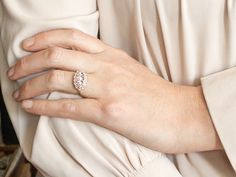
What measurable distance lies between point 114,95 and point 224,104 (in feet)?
0.56

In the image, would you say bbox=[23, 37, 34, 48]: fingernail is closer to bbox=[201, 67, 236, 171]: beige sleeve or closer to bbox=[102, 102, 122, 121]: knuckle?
bbox=[102, 102, 122, 121]: knuckle

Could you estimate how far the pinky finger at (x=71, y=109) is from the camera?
606 mm

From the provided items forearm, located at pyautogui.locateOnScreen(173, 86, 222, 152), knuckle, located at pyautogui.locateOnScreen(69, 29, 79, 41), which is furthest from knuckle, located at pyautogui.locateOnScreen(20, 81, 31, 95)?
forearm, located at pyautogui.locateOnScreen(173, 86, 222, 152)

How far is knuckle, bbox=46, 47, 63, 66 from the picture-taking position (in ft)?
1.99

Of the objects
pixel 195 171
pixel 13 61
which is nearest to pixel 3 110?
pixel 13 61

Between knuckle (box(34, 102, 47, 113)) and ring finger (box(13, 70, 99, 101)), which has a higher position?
ring finger (box(13, 70, 99, 101))

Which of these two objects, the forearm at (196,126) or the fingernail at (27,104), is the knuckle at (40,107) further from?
the forearm at (196,126)

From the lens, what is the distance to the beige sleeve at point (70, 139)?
629mm

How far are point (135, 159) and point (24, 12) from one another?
294 mm

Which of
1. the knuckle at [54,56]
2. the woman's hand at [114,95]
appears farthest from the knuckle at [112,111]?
the knuckle at [54,56]

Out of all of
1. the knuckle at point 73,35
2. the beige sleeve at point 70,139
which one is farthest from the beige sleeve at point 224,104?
the knuckle at point 73,35

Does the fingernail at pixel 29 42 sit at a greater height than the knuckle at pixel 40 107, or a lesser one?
greater

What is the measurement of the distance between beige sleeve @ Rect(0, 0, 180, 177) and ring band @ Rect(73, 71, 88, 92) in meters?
0.05

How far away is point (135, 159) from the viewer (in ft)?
2.09
